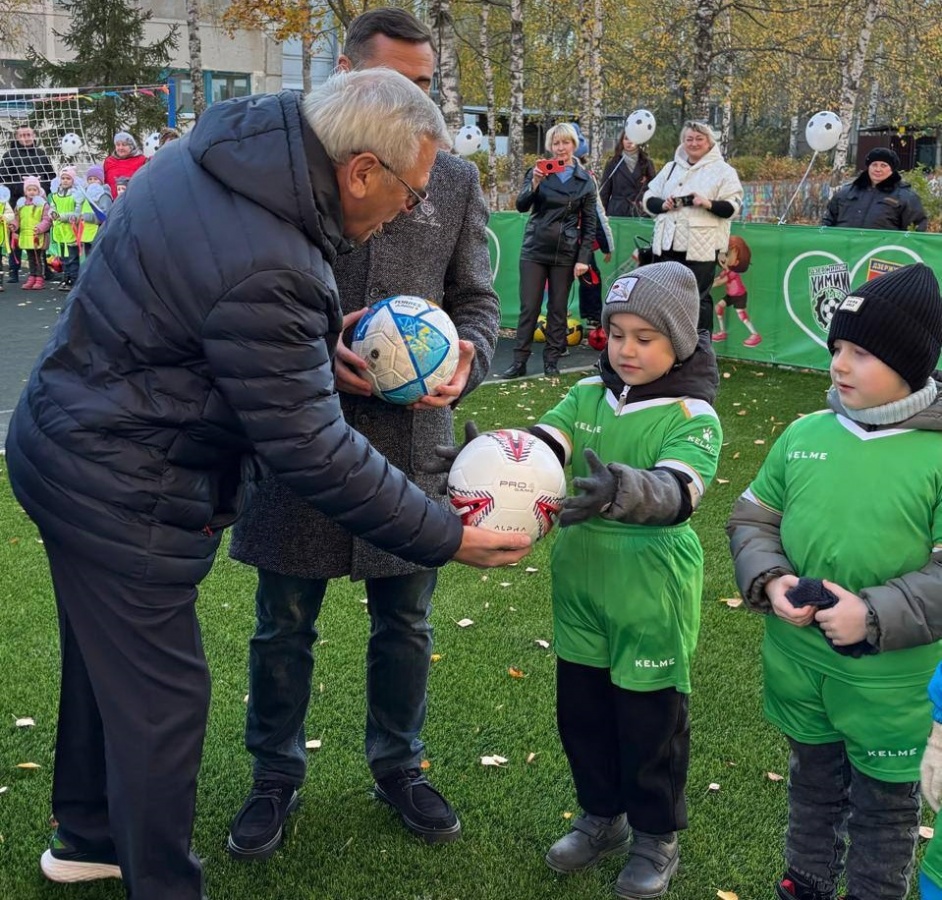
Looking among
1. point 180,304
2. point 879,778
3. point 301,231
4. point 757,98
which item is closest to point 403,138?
point 301,231

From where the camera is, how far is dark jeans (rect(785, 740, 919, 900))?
9.86 ft

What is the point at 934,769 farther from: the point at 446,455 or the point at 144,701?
the point at 144,701

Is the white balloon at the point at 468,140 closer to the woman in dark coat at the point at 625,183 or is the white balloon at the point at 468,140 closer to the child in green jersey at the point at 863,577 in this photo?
the woman in dark coat at the point at 625,183

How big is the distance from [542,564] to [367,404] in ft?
10.0

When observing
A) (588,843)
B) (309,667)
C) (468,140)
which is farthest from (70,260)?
(588,843)

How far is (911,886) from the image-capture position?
3424 millimetres

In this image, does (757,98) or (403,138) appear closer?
(403,138)

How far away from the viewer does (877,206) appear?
11438 mm

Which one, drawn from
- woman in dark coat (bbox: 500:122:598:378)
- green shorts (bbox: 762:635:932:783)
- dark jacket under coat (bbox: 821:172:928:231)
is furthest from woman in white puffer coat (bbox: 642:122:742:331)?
green shorts (bbox: 762:635:932:783)

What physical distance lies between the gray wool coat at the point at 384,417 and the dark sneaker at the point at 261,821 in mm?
786

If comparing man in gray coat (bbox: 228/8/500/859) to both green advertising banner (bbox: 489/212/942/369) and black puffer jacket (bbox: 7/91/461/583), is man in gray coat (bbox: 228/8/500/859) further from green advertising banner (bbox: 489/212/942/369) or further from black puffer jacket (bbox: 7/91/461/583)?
green advertising banner (bbox: 489/212/942/369)

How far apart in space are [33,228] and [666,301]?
18.1 meters

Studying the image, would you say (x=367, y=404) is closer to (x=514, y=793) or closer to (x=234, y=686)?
(x=514, y=793)

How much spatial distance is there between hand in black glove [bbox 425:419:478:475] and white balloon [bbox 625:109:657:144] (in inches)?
503
